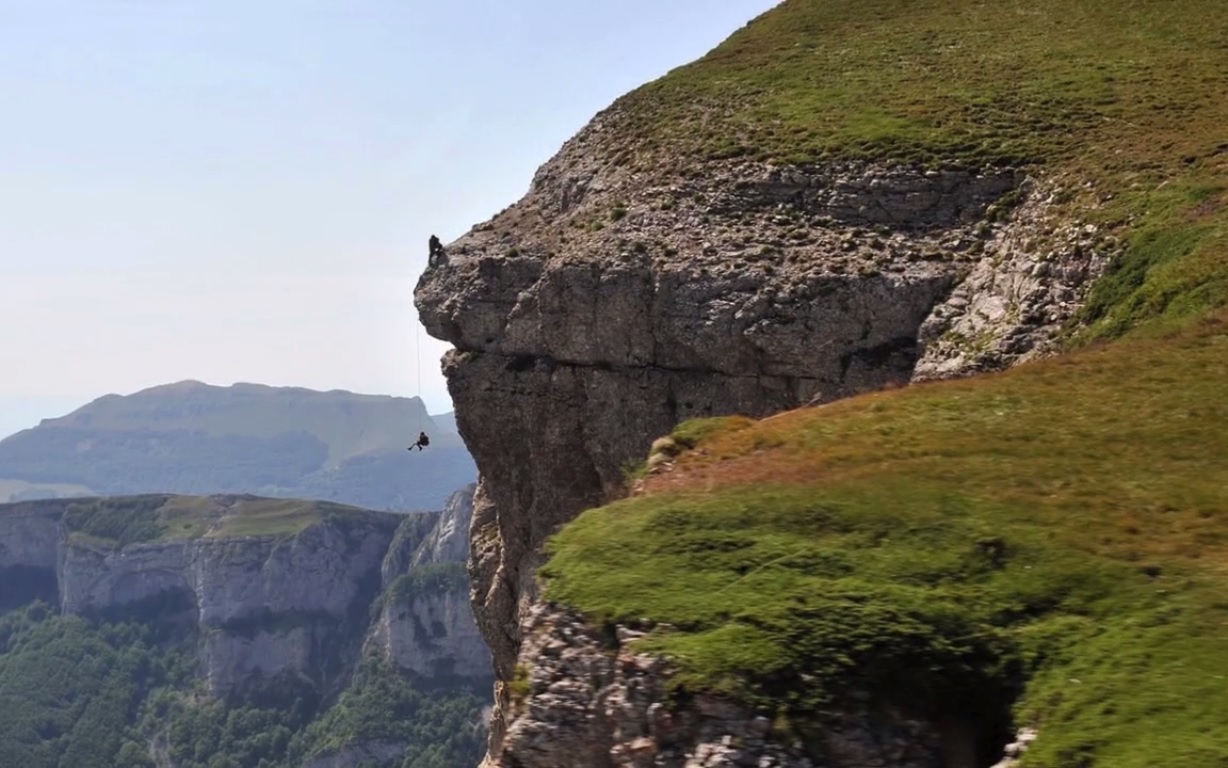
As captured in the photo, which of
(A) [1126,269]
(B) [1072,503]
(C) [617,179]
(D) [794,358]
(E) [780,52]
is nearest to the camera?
(B) [1072,503]

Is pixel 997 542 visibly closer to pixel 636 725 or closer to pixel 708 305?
pixel 636 725

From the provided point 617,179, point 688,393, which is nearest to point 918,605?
point 688,393

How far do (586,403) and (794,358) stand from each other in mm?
9419

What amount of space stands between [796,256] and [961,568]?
29.8 metres

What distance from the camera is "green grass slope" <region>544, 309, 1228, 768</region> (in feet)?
62.4

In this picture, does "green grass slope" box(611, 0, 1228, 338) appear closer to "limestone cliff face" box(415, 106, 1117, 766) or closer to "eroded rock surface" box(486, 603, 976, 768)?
"limestone cliff face" box(415, 106, 1117, 766)

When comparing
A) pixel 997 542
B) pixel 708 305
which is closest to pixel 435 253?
pixel 708 305

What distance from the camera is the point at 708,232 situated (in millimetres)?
53406

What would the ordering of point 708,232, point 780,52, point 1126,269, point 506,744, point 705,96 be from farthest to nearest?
1. point 780,52
2. point 705,96
3. point 708,232
4. point 1126,269
5. point 506,744

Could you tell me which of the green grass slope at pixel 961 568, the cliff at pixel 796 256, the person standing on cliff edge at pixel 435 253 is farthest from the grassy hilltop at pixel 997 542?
the person standing on cliff edge at pixel 435 253

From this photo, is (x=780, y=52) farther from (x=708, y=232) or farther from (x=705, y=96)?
(x=708, y=232)

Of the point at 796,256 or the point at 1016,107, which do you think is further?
the point at 1016,107

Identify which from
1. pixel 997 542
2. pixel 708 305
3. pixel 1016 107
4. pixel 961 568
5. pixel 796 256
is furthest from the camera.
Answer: pixel 1016 107

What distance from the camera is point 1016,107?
58031mm
